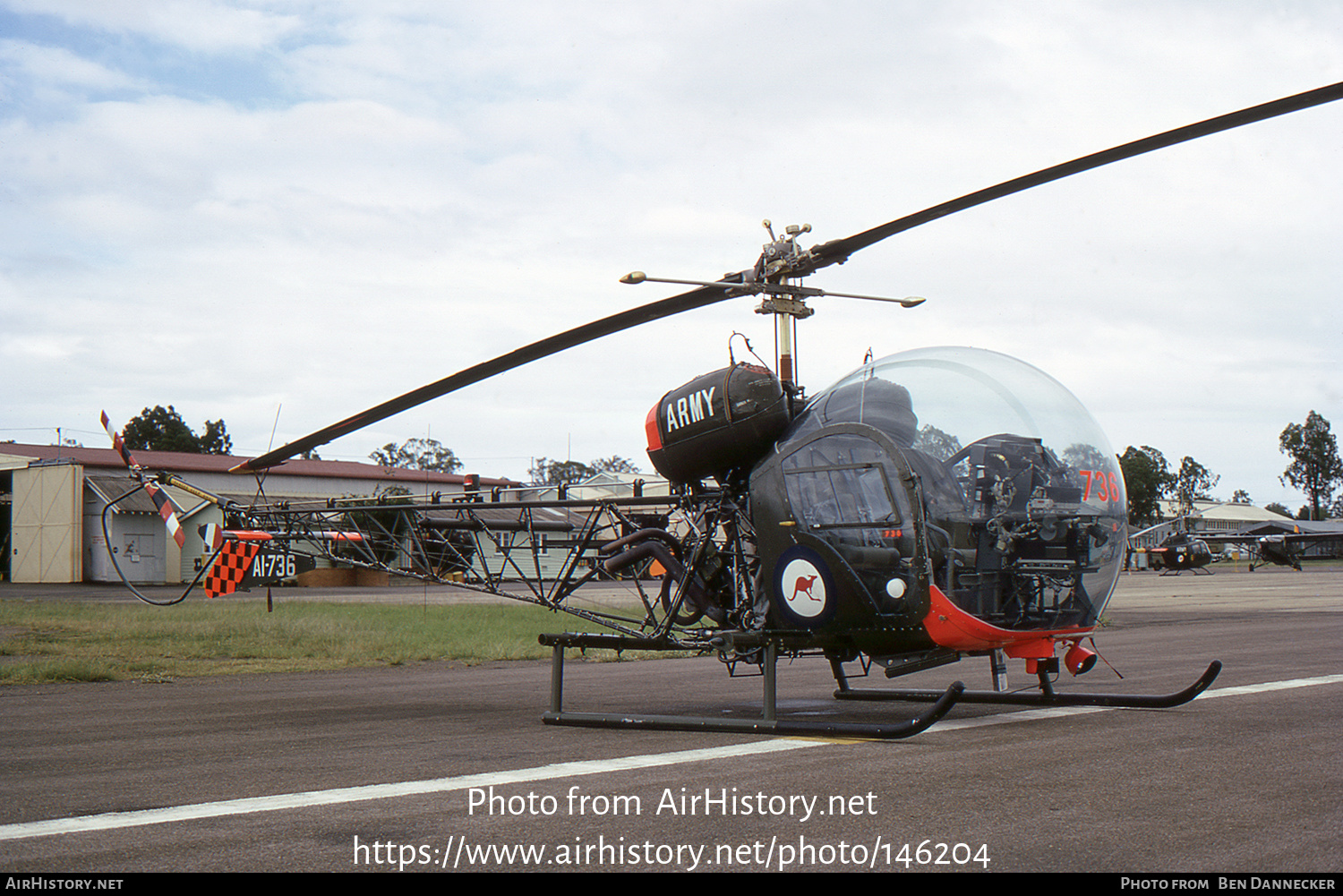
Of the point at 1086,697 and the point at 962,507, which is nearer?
the point at 962,507

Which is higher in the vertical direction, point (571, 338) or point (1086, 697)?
point (571, 338)

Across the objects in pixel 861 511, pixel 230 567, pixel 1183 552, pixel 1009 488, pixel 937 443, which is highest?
pixel 937 443

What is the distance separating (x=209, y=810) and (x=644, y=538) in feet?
13.9

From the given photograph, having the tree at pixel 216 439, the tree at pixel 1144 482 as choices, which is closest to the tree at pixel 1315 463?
the tree at pixel 1144 482

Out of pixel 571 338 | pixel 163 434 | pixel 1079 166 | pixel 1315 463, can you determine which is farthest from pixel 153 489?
pixel 1315 463

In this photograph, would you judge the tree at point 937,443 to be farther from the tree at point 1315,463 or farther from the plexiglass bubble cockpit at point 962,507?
the tree at point 1315,463

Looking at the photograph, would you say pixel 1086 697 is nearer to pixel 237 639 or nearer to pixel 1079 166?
pixel 1079 166

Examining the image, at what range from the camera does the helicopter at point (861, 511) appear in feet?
23.4

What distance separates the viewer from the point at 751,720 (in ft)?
26.4

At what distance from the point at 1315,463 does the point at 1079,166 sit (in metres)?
156

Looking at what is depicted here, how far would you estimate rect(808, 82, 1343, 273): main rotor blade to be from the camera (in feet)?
17.4

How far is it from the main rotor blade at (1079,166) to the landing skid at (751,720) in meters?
2.99

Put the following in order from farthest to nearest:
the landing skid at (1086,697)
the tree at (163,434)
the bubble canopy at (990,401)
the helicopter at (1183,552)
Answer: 1. the tree at (163,434)
2. the helicopter at (1183,552)
3. the landing skid at (1086,697)
4. the bubble canopy at (990,401)
